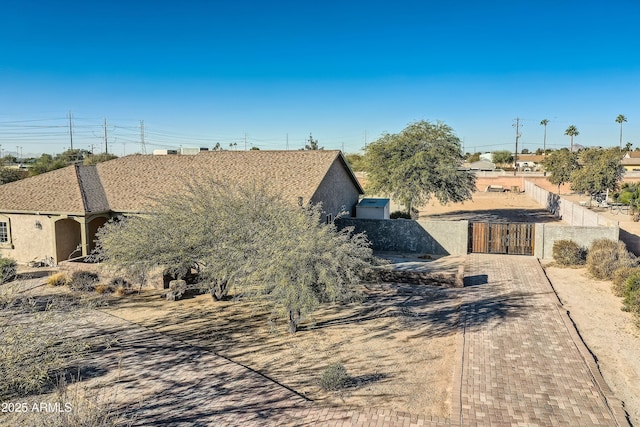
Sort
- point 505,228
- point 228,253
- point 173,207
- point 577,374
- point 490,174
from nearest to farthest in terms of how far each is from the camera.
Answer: point 577,374, point 228,253, point 173,207, point 505,228, point 490,174

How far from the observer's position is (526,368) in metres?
12.1

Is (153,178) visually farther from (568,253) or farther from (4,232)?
(568,253)

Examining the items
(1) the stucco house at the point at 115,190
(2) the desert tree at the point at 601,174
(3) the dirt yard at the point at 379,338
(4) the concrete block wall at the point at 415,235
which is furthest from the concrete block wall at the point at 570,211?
(1) the stucco house at the point at 115,190

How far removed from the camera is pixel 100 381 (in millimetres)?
12008

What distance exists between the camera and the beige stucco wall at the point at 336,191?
85.1ft

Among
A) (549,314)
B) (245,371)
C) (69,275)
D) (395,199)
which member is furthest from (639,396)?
(395,199)

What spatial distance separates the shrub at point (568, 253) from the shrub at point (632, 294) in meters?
6.71

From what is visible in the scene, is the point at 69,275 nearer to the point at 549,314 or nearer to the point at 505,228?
the point at 549,314

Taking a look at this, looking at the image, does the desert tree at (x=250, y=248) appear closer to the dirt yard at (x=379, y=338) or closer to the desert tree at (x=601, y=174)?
the dirt yard at (x=379, y=338)

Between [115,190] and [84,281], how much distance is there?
26.2ft

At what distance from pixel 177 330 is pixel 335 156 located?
15007 mm

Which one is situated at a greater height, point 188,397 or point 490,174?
point 490,174

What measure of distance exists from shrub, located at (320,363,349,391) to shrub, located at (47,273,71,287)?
15012mm

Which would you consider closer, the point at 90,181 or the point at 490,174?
the point at 90,181
